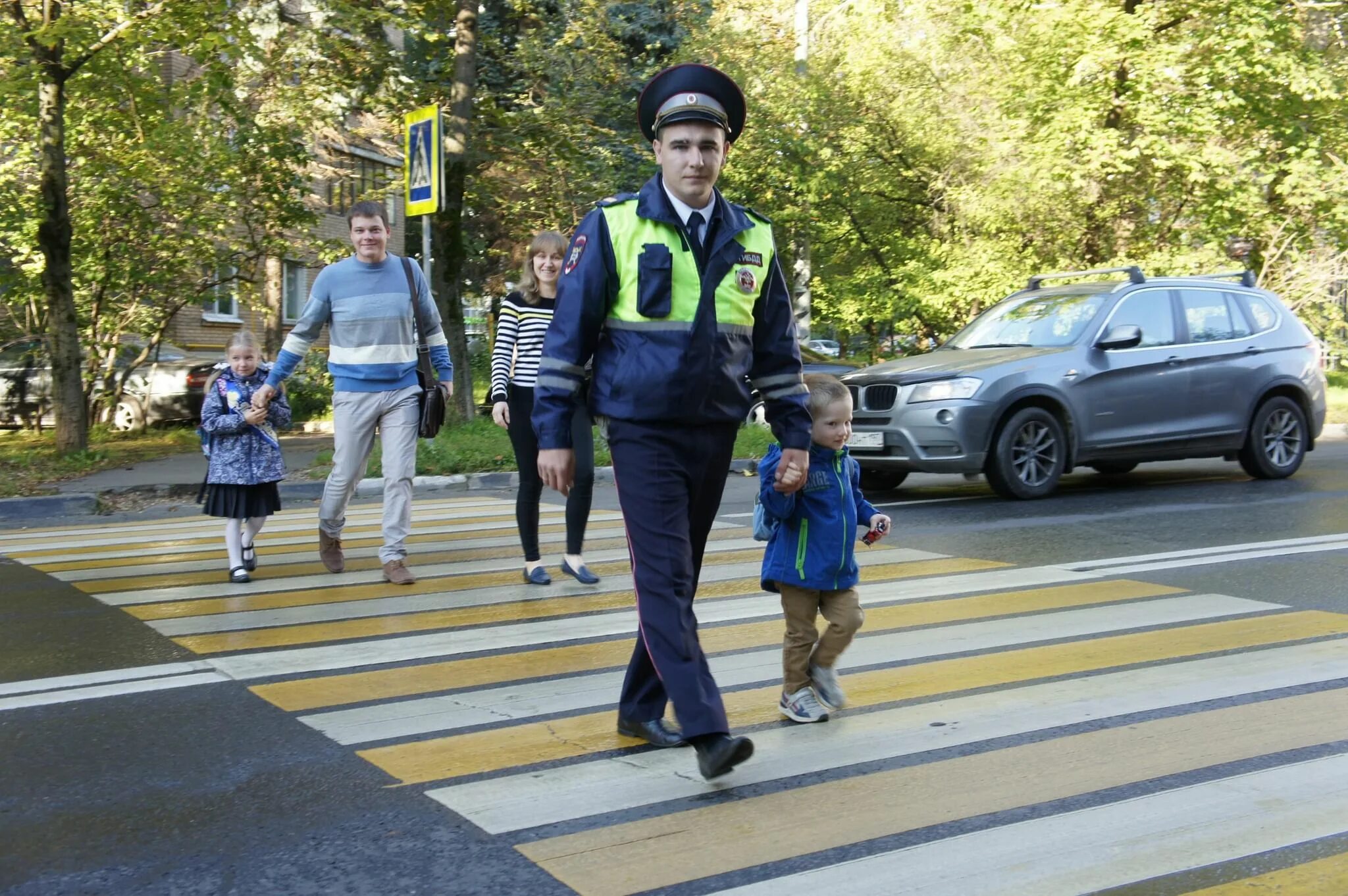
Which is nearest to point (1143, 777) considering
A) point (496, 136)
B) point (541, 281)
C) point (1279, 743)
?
point (1279, 743)

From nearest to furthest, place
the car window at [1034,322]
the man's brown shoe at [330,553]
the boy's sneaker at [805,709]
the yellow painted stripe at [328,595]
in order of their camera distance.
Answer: the boy's sneaker at [805,709]
the yellow painted stripe at [328,595]
the man's brown shoe at [330,553]
the car window at [1034,322]

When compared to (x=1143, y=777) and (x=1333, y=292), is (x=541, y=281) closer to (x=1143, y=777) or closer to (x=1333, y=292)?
(x=1143, y=777)

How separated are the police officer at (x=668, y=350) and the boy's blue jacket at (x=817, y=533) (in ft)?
2.00

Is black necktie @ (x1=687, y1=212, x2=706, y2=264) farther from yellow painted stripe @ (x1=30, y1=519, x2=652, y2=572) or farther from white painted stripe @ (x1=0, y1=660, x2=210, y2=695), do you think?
yellow painted stripe @ (x1=30, y1=519, x2=652, y2=572)

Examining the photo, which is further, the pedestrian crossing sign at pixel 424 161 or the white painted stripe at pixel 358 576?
the pedestrian crossing sign at pixel 424 161

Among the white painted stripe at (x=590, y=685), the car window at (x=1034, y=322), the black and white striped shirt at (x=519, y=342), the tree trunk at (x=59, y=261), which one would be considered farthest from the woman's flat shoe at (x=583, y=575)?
the tree trunk at (x=59, y=261)

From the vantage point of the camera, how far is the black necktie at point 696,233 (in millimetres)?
4055

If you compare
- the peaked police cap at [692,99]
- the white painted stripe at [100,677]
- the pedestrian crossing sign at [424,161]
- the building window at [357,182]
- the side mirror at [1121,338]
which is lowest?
the white painted stripe at [100,677]

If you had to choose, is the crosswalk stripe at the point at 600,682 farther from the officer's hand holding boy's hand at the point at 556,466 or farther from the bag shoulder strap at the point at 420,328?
the bag shoulder strap at the point at 420,328

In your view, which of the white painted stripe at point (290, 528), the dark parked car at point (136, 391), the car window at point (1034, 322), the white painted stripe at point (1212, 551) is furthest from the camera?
the dark parked car at point (136, 391)

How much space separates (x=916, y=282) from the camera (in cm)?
2398

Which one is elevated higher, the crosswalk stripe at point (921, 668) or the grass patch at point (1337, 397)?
the grass patch at point (1337, 397)

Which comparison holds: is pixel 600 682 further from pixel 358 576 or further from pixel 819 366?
pixel 819 366

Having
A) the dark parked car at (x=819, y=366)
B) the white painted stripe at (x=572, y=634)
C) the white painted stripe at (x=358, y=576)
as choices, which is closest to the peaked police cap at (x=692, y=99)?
the white painted stripe at (x=572, y=634)
